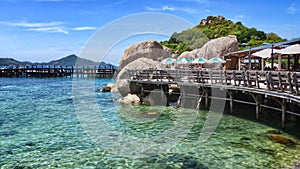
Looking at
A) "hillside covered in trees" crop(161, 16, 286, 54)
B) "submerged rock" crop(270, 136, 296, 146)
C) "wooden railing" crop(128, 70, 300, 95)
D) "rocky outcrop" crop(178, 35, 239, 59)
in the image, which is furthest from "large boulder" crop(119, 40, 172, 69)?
"submerged rock" crop(270, 136, 296, 146)

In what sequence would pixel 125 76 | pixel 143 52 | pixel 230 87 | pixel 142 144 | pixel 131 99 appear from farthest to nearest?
pixel 143 52, pixel 125 76, pixel 131 99, pixel 230 87, pixel 142 144

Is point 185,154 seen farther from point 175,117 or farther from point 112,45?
point 112,45

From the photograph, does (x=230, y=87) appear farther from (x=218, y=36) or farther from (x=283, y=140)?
(x=218, y=36)

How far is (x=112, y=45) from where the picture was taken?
2286 cm

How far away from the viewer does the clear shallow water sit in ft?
35.9

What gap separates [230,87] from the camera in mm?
18125

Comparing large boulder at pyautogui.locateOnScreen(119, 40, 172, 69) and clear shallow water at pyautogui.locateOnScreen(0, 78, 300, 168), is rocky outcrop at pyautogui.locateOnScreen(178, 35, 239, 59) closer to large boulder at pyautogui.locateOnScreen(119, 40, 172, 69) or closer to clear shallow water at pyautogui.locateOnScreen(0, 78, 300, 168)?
large boulder at pyautogui.locateOnScreen(119, 40, 172, 69)

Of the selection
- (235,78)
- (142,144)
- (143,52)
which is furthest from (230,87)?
(143,52)

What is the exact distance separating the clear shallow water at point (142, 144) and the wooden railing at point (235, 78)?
2251 mm

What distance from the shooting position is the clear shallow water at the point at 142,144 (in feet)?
35.9

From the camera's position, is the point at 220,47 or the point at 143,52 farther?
the point at 143,52

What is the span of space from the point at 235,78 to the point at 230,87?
2.02 feet

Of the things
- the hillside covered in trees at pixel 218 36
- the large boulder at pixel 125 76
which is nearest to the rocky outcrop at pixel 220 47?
the large boulder at pixel 125 76

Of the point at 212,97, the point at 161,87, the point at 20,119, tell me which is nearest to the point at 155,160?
the point at 212,97
